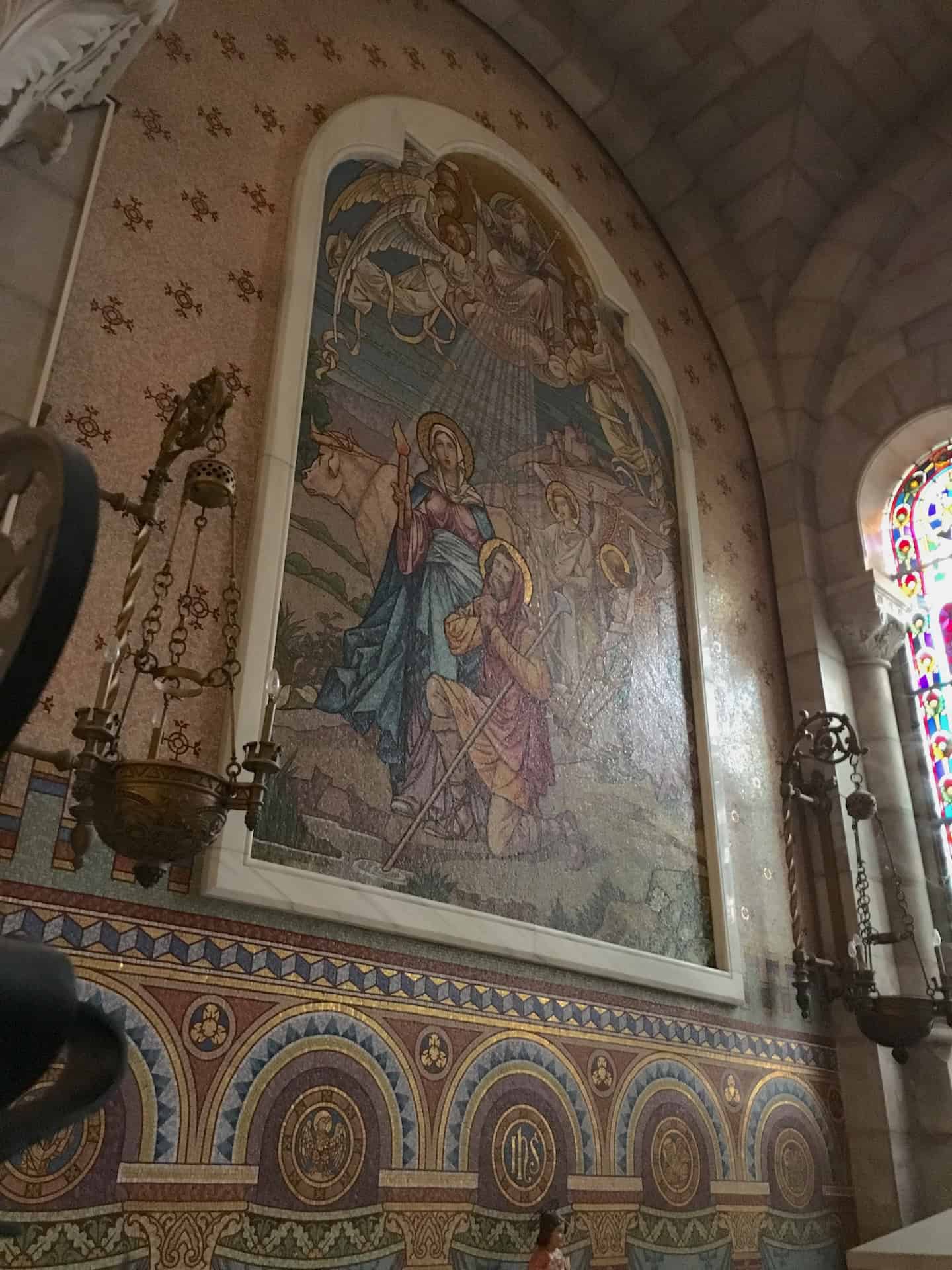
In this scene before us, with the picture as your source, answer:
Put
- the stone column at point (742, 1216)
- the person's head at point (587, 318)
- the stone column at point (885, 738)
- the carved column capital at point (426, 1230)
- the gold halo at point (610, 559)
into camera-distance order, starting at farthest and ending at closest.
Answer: the person's head at point (587, 318) < the stone column at point (885, 738) < the gold halo at point (610, 559) < the stone column at point (742, 1216) < the carved column capital at point (426, 1230)

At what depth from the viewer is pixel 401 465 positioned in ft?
14.7

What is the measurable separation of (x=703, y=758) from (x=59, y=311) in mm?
3554

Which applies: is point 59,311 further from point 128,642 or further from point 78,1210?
point 78,1210

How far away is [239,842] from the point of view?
3143mm

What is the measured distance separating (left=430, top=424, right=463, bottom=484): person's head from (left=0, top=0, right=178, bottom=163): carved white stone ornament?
1.82m

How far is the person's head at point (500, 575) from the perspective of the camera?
4.62 meters

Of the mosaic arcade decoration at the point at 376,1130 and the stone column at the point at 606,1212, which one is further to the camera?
the stone column at the point at 606,1212

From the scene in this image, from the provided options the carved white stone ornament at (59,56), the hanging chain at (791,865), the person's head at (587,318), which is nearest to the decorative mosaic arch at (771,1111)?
the hanging chain at (791,865)

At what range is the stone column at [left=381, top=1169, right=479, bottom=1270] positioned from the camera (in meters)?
3.16

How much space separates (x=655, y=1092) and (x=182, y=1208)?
82.6 inches

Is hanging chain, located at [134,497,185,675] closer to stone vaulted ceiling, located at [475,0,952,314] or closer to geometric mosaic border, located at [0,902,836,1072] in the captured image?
geometric mosaic border, located at [0,902,836,1072]

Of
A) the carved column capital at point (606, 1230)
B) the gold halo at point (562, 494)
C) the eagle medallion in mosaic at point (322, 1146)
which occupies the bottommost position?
the carved column capital at point (606, 1230)

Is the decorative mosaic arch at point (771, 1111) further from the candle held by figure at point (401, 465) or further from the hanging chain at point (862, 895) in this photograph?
the candle held by figure at point (401, 465)

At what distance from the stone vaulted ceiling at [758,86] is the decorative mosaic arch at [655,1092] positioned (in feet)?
17.8
